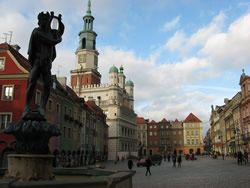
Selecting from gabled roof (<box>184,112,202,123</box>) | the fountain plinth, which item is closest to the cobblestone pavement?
the fountain plinth

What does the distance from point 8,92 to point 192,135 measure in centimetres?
10207

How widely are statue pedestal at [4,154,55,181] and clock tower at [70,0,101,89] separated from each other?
251ft

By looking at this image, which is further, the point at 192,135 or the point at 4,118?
the point at 192,135

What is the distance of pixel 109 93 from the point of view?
3187 inches

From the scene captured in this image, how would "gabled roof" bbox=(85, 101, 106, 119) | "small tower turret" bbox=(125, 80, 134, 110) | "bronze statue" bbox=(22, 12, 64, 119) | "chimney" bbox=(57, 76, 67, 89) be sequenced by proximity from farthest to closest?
"small tower turret" bbox=(125, 80, 134, 110) → "gabled roof" bbox=(85, 101, 106, 119) → "chimney" bbox=(57, 76, 67, 89) → "bronze statue" bbox=(22, 12, 64, 119)

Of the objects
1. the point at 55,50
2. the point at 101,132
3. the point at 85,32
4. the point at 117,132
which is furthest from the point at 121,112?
the point at 55,50

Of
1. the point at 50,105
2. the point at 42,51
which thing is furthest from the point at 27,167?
the point at 50,105

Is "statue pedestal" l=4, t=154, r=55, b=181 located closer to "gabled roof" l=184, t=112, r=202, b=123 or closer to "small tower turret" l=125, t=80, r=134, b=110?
"small tower turret" l=125, t=80, r=134, b=110

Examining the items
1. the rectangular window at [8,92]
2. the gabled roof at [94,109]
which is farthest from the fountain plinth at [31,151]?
the gabled roof at [94,109]

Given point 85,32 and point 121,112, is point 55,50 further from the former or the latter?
point 85,32

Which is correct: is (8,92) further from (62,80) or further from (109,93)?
(109,93)

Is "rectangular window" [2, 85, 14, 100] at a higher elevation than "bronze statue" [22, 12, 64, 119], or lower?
higher

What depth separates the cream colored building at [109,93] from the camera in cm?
7794

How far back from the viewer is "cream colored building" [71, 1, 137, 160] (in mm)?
77938
